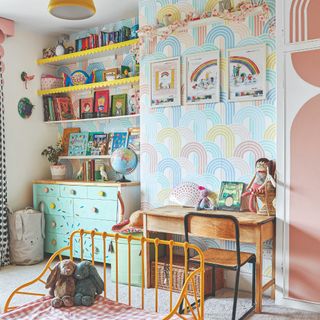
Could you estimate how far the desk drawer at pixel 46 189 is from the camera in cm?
478

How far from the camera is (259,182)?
3482mm

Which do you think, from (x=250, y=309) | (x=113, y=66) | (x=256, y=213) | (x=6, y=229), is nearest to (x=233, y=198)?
(x=256, y=213)

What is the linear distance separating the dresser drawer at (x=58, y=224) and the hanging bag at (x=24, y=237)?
0.18 meters

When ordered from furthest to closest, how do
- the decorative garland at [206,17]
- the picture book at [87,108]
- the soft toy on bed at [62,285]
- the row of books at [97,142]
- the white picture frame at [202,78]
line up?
the picture book at [87,108] → the row of books at [97,142] → the white picture frame at [202,78] → the decorative garland at [206,17] → the soft toy on bed at [62,285]

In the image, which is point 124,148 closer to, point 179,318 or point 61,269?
point 61,269

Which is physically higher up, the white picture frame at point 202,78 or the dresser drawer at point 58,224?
the white picture frame at point 202,78

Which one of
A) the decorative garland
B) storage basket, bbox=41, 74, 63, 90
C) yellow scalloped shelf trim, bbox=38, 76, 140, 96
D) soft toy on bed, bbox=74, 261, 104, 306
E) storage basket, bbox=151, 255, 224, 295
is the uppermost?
the decorative garland

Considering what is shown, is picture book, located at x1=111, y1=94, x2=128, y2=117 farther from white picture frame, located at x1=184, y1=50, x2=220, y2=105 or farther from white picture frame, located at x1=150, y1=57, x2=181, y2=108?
white picture frame, located at x1=184, y1=50, x2=220, y2=105

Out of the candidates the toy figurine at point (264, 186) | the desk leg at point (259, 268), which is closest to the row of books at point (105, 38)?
the toy figurine at point (264, 186)

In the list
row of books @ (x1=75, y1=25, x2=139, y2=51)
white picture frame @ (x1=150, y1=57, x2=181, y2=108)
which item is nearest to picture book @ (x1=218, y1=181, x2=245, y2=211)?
white picture frame @ (x1=150, y1=57, x2=181, y2=108)

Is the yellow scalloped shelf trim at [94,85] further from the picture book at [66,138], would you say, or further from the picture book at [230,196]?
the picture book at [230,196]

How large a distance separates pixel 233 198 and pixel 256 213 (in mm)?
256

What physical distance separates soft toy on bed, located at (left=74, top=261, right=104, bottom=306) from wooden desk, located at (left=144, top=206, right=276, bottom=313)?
3.87ft

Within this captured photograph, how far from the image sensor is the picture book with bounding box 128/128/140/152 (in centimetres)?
462
